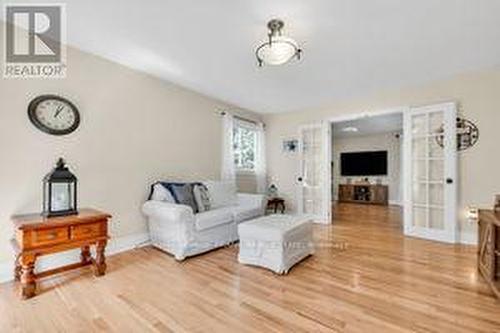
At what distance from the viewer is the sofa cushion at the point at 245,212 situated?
3851mm

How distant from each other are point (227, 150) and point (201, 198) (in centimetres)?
144

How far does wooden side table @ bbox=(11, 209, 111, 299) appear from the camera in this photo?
2.30 meters

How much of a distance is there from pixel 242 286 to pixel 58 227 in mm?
1740

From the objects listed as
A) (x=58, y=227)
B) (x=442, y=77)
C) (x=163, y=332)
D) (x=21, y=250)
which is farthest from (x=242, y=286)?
(x=442, y=77)

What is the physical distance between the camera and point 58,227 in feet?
8.11

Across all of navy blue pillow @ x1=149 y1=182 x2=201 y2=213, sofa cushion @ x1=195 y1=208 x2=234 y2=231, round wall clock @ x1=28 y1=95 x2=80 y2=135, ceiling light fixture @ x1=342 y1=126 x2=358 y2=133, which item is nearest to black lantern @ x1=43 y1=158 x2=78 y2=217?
round wall clock @ x1=28 y1=95 x2=80 y2=135

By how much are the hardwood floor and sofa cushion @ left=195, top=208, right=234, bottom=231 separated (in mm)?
383

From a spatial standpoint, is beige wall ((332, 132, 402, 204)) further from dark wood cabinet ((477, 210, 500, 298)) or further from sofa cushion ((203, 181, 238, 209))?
dark wood cabinet ((477, 210, 500, 298))

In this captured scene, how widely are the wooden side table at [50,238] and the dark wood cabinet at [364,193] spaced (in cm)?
741

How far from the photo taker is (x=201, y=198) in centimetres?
379

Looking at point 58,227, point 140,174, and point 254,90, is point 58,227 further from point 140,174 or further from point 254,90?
point 254,90

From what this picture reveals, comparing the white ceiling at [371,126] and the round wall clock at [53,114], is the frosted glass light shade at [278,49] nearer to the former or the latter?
the round wall clock at [53,114]

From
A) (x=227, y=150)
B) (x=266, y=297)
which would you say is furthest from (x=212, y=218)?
(x=227, y=150)

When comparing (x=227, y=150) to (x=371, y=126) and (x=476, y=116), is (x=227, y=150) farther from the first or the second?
(x=371, y=126)
